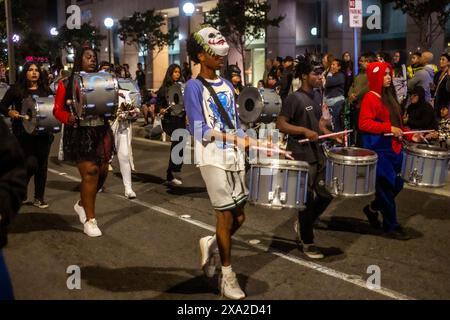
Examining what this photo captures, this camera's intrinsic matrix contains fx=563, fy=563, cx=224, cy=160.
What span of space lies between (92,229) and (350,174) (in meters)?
2.84

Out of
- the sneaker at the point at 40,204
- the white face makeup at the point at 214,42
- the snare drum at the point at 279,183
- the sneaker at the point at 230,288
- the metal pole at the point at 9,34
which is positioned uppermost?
the metal pole at the point at 9,34

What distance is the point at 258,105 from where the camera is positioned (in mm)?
8828

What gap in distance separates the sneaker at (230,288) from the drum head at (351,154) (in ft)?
5.20

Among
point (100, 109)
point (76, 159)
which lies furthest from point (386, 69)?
point (76, 159)

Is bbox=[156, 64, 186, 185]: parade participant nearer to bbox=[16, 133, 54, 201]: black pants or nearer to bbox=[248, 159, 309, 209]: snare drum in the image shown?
bbox=[16, 133, 54, 201]: black pants

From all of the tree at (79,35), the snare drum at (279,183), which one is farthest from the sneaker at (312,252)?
the tree at (79,35)

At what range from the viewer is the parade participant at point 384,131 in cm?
575

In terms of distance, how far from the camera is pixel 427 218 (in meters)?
6.81

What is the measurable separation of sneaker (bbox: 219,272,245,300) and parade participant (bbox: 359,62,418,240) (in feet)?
7.61

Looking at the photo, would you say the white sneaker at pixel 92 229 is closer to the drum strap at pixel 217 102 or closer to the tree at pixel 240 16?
the drum strap at pixel 217 102

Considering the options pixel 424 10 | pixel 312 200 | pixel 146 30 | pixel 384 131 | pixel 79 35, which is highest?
pixel 79 35

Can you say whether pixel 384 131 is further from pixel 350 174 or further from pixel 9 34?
pixel 9 34

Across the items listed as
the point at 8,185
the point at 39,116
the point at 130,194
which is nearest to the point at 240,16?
the point at 130,194
